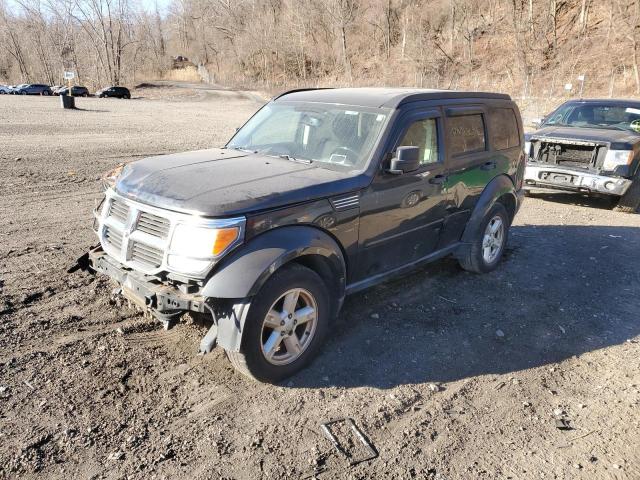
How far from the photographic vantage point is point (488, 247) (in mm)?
5824

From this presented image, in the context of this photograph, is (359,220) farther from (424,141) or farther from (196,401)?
(196,401)

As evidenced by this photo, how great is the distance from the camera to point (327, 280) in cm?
385

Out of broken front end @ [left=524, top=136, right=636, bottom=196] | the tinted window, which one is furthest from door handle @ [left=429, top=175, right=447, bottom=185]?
broken front end @ [left=524, top=136, right=636, bottom=196]

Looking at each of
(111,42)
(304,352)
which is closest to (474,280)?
(304,352)

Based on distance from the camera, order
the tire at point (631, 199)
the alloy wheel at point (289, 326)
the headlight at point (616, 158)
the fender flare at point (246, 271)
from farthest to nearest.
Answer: the tire at point (631, 199)
the headlight at point (616, 158)
the alloy wheel at point (289, 326)
the fender flare at point (246, 271)

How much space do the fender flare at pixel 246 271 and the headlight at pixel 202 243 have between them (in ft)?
0.27

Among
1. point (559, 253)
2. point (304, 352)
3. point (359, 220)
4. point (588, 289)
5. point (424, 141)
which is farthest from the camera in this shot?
point (559, 253)

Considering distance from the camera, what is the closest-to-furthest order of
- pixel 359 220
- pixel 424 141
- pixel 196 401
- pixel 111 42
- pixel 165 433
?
pixel 165 433 < pixel 196 401 < pixel 359 220 < pixel 424 141 < pixel 111 42

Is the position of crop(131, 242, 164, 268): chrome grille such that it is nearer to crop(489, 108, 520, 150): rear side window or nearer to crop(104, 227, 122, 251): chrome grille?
crop(104, 227, 122, 251): chrome grille

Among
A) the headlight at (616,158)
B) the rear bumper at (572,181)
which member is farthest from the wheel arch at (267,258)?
the headlight at (616,158)

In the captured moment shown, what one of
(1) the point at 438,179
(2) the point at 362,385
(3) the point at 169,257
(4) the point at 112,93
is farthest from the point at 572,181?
(4) the point at 112,93

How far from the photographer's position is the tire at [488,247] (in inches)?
215

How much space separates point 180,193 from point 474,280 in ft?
11.7

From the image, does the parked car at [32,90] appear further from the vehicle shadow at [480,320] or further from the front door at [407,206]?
the front door at [407,206]
